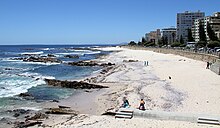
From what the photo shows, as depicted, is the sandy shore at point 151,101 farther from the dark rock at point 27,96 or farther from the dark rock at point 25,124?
the dark rock at point 27,96

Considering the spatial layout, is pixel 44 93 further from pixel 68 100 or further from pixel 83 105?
pixel 83 105

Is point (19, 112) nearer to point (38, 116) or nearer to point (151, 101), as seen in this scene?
point (38, 116)

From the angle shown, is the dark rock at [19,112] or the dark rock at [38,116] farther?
the dark rock at [19,112]

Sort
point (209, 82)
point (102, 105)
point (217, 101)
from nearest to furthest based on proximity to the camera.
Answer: point (217, 101) → point (102, 105) → point (209, 82)

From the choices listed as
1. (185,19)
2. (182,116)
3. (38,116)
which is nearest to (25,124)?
(38,116)

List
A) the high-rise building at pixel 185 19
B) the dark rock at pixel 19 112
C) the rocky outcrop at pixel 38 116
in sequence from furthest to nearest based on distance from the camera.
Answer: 1. the high-rise building at pixel 185 19
2. the dark rock at pixel 19 112
3. the rocky outcrop at pixel 38 116

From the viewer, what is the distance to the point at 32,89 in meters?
27.9

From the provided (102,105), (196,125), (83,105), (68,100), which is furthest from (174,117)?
(68,100)

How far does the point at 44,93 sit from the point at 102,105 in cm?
761

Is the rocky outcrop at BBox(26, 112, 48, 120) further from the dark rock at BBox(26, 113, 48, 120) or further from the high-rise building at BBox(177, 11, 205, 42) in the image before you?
the high-rise building at BBox(177, 11, 205, 42)

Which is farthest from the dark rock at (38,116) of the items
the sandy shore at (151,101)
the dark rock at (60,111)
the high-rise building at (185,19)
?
the high-rise building at (185,19)

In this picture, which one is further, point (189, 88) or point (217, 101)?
point (189, 88)

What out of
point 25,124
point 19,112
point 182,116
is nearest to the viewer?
point 182,116

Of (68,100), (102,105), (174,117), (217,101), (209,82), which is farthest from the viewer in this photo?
(209,82)
